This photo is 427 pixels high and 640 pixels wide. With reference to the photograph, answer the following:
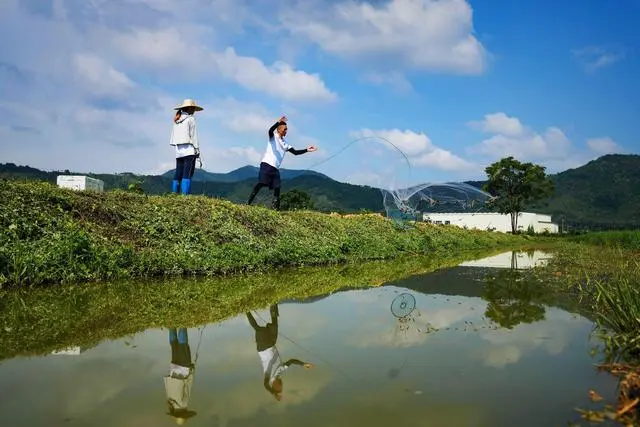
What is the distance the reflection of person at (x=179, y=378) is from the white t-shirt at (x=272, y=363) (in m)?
0.51

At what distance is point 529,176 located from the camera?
5706 centimetres

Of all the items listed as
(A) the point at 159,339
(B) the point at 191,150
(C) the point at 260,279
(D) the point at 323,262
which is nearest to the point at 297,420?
(A) the point at 159,339

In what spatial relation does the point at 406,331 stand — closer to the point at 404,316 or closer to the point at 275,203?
the point at 404,316

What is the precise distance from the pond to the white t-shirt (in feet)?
0.05

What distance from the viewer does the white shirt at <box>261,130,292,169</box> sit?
→ 42.3ft

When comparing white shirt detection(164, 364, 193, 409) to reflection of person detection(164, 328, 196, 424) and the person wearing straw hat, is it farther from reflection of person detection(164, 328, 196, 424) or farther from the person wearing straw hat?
the person wearing straw hat

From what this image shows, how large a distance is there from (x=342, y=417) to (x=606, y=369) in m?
2.17

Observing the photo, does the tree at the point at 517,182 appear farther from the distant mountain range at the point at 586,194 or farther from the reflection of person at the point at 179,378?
the reflection of person at the point at 179,378

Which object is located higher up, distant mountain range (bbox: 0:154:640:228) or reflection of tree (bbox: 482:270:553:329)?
distant mountain range (bbox: 0:154:640:228)

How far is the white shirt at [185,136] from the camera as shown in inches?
466

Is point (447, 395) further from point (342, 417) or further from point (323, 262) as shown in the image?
point (323, 262)

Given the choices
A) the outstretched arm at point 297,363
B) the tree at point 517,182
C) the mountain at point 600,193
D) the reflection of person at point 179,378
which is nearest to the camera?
the reflection of person at point 179,378

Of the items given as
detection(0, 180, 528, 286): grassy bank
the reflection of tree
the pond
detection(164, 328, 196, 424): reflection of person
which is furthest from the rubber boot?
detection(164, 328, 196, 424): reflection of person

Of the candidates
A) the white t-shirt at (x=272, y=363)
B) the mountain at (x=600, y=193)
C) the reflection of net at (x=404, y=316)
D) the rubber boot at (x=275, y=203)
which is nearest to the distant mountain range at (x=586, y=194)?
the mountain at (x=600, y=193)
